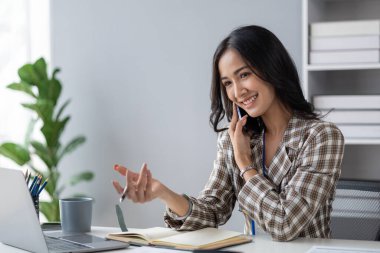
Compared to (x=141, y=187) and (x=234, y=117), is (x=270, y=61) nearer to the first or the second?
(x=234, y=117)

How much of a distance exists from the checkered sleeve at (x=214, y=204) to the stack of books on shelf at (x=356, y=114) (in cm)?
88

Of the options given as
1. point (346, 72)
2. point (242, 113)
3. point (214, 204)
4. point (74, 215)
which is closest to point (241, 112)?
point (242, 113)

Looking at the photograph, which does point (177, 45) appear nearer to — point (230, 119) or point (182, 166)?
point (182, 166)

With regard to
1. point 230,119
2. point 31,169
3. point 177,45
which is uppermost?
point 177,45

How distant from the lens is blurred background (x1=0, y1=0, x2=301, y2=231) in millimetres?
3582

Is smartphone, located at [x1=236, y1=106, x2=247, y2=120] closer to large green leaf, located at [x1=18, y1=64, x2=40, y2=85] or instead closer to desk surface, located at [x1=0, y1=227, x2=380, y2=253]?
desk surface, located at [x1=0, y1=227, x2=380, y2=253]

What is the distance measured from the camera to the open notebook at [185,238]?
1.72 m

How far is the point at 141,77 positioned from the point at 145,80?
0.10ft

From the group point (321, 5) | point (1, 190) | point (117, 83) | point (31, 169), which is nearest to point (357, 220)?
point (1, 190)

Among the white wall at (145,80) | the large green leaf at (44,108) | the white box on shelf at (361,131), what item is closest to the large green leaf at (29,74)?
the large green leaf at (44,108)

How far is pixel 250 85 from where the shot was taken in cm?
206

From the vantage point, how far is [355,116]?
9.61 feet

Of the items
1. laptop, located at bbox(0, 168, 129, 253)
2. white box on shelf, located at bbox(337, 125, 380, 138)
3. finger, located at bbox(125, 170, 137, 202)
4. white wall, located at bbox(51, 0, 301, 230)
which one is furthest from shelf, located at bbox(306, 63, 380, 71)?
laptop, located at bbox(0, 168, 129, 253)

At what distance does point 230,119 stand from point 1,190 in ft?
2.76
